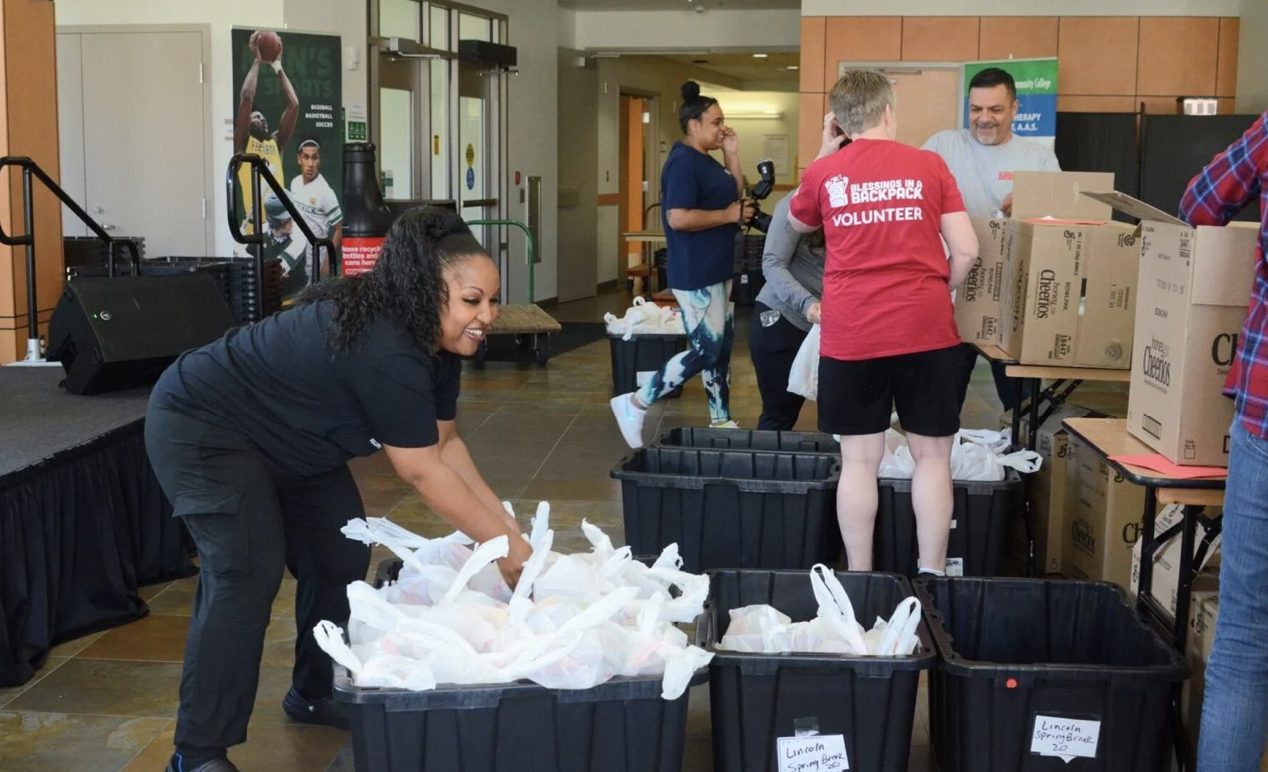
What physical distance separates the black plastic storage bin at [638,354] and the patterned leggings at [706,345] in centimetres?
164

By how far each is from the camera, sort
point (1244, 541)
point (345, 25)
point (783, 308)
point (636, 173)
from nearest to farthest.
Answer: point (1244, 541) → point (783, 308) → point (345, 25) → point (636, 173)

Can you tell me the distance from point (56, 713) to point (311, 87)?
664cm

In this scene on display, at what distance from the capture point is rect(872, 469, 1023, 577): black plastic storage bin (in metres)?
3.84

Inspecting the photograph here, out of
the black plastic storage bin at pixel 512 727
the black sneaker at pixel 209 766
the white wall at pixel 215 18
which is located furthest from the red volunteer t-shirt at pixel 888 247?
the white wall at pixel 215 18

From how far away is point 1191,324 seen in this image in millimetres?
2389

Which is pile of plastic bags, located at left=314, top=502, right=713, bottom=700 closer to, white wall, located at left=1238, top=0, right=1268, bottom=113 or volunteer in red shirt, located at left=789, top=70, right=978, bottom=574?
volunteer in red shirt, located at left=789, top=70, right=978, bottom=574

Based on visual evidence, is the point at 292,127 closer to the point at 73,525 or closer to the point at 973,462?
the point at 73,525

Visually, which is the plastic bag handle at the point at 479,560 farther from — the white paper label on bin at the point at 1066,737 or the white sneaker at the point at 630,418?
the white sneaker at the point at 630,418

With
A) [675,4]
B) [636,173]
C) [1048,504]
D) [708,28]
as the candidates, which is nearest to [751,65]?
[636,173]

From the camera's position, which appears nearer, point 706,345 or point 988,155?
point 988,155

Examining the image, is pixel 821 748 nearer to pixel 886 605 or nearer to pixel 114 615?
pixel 886 605

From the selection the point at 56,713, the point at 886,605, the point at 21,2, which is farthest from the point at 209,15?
the point at 886,605

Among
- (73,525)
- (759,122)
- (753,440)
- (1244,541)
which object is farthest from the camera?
(759,122)

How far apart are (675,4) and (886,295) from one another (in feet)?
34.9
